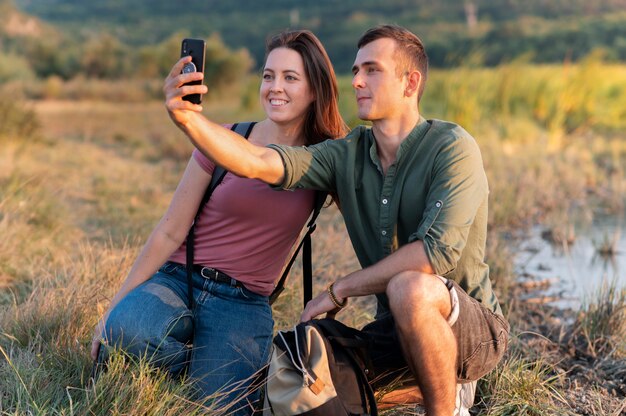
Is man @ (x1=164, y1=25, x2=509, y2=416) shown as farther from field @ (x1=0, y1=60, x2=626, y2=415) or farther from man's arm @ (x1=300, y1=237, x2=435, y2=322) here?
field @ (x1=0, y1=60, x2=626, y2=415)

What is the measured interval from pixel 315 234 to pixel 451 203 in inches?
122

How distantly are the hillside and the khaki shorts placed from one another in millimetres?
22458

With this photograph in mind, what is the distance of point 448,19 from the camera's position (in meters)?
40.8

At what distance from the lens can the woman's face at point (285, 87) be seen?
3537 mm

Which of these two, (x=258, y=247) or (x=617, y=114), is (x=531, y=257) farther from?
(x=617, y=114)

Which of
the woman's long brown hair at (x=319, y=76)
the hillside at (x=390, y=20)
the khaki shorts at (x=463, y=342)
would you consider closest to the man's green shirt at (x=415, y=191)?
the khaki shorts at (x=463, y=342)

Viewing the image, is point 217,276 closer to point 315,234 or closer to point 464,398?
point 464,398

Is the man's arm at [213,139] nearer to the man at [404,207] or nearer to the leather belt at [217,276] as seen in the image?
the man at [404,207]

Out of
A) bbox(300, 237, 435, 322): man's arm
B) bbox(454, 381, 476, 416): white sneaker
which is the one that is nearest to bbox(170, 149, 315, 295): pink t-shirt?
bbox(300, 237, 435, 322): man's arm

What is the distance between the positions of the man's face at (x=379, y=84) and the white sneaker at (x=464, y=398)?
1.08 meters

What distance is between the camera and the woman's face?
354cm

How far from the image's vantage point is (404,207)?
3209 millimetres

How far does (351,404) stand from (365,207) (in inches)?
30.1

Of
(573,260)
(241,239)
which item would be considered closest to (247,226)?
(241,239)
